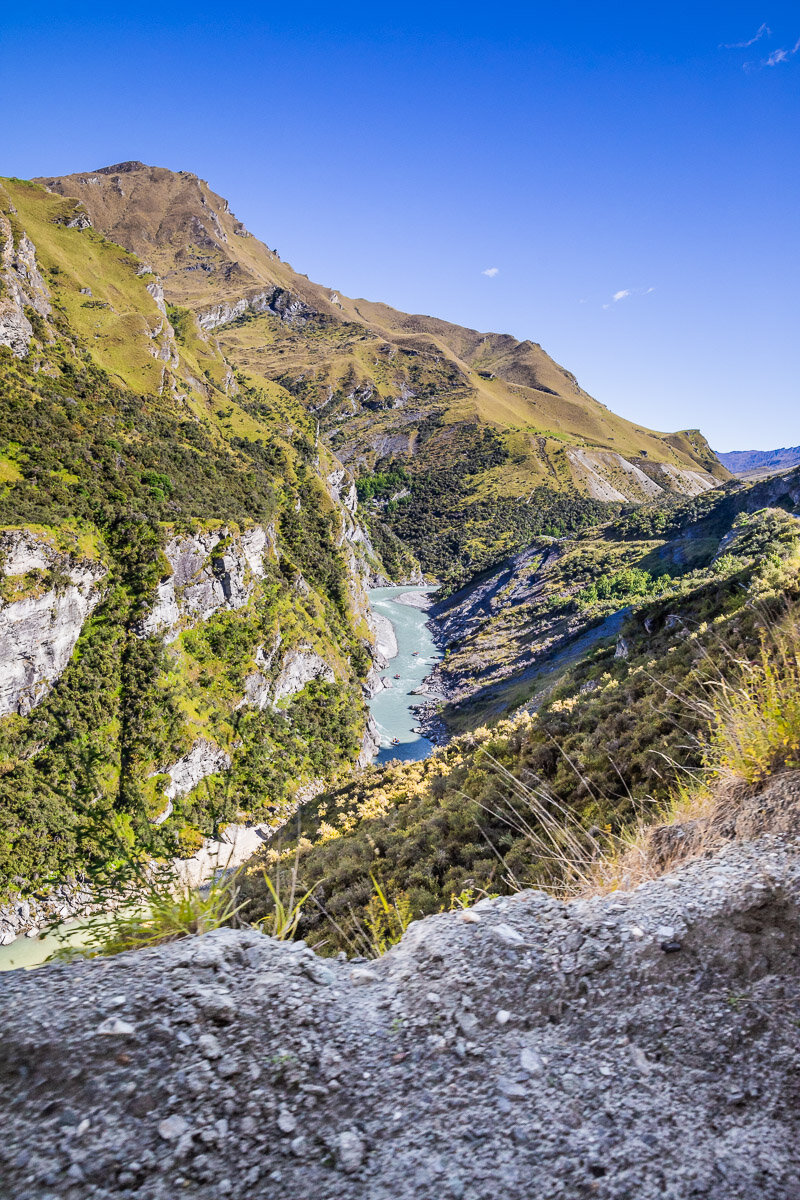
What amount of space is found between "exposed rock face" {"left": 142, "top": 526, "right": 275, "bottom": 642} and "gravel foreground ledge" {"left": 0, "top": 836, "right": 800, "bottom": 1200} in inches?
3099

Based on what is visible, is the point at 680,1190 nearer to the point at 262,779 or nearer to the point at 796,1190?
the point at 796,1190

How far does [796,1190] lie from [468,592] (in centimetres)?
15678

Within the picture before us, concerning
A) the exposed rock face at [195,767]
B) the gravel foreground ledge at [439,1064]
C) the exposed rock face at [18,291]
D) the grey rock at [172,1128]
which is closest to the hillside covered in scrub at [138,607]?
the exposed rock face at [195,767]

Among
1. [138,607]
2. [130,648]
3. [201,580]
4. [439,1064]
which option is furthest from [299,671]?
[439,1064]

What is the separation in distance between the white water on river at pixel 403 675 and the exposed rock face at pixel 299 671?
14665 mm

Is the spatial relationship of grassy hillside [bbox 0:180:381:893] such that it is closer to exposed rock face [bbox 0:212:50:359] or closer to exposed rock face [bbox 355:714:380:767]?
exposed rock face [bbox 0:212:50:359]

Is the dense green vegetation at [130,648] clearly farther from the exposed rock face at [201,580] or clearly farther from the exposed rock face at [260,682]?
the exposed rock face at [201,580]

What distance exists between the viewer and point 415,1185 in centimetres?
181

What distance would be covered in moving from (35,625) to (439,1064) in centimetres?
7513

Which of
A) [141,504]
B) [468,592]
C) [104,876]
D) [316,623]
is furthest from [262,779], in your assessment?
[468,592]

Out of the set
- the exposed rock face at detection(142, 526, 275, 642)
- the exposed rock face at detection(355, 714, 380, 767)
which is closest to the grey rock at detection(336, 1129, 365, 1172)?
the exposed rock face at detection(142, 526, 275, 642)

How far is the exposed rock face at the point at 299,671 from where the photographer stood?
287 ft

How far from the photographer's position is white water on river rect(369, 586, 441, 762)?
88000 millimetres

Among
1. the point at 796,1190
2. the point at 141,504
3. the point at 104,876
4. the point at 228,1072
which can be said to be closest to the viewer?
the point at 796,1190
